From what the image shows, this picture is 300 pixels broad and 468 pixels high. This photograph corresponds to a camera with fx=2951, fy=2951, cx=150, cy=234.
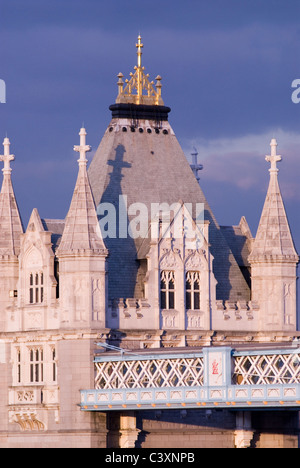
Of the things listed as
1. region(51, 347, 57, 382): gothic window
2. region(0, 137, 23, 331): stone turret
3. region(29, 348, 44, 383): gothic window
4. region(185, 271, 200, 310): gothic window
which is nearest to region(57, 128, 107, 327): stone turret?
region(51, 347, 57, 382): gothic window

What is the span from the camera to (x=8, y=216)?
516 ft

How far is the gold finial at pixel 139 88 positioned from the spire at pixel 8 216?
675 cm

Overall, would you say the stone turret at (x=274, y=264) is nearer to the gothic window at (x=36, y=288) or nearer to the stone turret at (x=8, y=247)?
the gothic window at (x=36, y=288)

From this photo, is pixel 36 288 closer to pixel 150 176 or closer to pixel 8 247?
pixel 8 247

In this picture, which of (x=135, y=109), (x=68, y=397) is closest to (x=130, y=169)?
(x=135, y=109)

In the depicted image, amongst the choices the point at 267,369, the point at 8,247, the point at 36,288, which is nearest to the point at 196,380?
the point at 267,369

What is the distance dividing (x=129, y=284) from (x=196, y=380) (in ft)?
35.2

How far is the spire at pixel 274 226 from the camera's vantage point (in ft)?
513

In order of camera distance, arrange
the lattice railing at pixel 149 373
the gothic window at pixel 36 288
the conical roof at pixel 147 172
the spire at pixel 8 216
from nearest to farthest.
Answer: the lattice railing at pixel 149 373 < the gothic window at pixel 36 288 < the spire at pixel 8 216 < the conical roof at pixel 147 172

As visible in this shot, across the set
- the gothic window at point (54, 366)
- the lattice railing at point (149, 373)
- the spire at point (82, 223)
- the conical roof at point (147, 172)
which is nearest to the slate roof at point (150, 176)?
the conical roof at point (147, 172)
